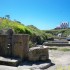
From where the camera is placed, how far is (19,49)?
1090cm

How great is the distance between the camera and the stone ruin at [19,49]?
10820 mm

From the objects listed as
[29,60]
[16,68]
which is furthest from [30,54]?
[16,68]

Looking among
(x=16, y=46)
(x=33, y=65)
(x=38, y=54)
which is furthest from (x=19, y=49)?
(x=33, y=65)

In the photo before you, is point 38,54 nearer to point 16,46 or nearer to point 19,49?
point 19,49

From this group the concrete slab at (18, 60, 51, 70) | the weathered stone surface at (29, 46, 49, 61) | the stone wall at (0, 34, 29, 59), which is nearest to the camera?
the concrete slab at (18, 60, 51, 70)

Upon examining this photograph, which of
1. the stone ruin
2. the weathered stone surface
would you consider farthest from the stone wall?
the weathered stone surface

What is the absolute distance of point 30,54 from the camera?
422 inches

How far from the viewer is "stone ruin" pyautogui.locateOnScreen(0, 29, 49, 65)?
35.5ft

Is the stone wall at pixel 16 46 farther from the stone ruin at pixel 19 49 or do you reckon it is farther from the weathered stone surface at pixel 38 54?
the weathered stone surface at pixel 38 54

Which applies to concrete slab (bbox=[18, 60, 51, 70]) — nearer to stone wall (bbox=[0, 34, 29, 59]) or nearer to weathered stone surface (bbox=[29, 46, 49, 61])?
weathered stone surface (bbox=[29, 46, 49, 61])

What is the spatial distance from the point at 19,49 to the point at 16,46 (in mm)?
273

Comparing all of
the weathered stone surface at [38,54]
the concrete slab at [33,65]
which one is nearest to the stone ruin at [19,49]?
the weathered stone surface at [38,54]

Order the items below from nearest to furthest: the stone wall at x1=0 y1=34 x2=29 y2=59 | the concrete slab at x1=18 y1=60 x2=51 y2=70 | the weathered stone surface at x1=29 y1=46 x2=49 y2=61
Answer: the concrete slab at x1=18 y1=60 x2=51 y2=70 → the weathered stone surface at x1=29 y1=46 x2=49 y2=61 → the stone wall at x1=0 y1=34 x2=29 y2=59

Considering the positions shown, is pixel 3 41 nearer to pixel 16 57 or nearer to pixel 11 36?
pixel 11 36
